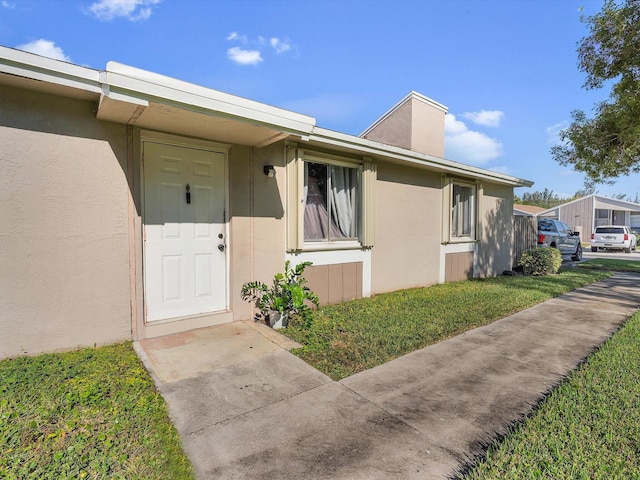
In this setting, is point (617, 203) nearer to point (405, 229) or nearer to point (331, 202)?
point (405, 229)

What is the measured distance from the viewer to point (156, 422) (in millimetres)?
2430

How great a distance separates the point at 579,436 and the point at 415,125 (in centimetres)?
802

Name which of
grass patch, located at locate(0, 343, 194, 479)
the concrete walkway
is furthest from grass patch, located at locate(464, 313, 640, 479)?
grass patch, located at locate(0, 343, 194, 479)

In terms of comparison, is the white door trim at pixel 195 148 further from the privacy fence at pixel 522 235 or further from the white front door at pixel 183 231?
the privacy fence at pixel 522 235

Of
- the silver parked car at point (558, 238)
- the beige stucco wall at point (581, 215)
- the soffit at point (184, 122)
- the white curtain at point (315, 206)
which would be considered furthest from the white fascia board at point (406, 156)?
the beige stucco wall at point (581, 215)

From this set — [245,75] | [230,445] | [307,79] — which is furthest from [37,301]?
[307,79]

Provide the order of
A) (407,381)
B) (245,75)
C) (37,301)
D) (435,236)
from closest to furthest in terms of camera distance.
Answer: (407,381)
(37,301)
(245,75)
(435,236)

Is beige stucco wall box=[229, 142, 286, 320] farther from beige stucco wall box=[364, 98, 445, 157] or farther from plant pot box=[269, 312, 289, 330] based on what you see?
beige stucco wall box=[364, 98, 445, 157]

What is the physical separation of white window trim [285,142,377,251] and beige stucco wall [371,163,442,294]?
15.8 inches

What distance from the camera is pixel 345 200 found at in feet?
20.5

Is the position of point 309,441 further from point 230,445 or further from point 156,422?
point 156,422

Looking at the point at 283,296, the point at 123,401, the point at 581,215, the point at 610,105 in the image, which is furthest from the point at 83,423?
the point at 581,215

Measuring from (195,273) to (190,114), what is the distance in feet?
6.85

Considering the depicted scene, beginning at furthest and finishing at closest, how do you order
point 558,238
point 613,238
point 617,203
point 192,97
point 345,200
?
1. point 617,203
2. point 613,238
3. point 558,238
4. point 345,200
5. point 192,97
